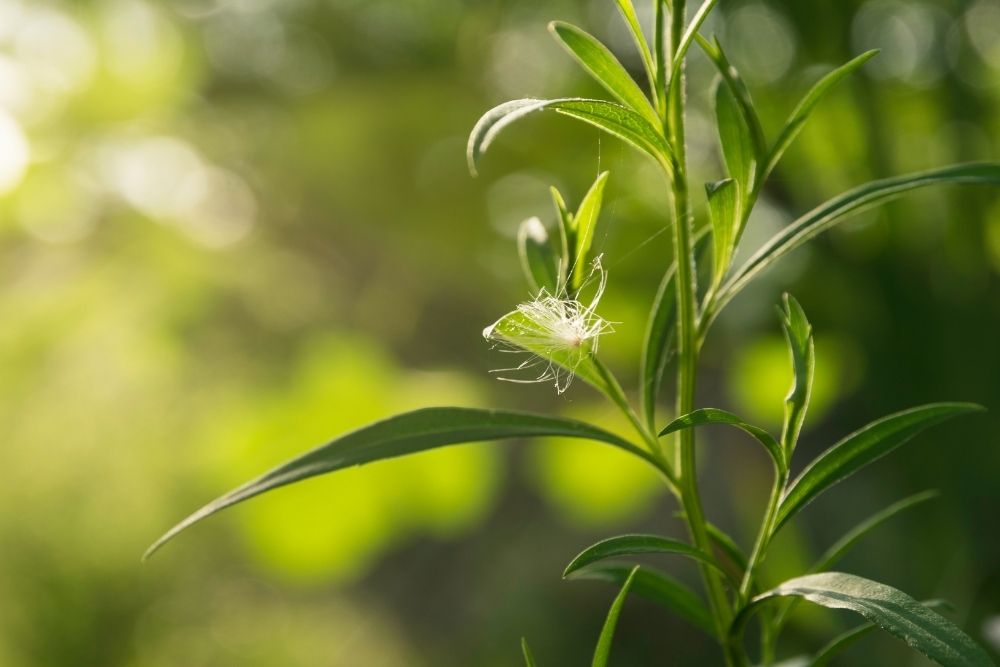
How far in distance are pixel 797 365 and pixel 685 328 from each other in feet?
0.07

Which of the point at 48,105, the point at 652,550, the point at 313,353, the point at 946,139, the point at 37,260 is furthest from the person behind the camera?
the point at 37,260

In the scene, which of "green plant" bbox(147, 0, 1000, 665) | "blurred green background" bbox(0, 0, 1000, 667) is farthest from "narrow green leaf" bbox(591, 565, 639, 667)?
"blurred green background" bbox(0, 0, 1000, 667)

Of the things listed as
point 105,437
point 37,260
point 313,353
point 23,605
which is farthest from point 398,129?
point 23,605

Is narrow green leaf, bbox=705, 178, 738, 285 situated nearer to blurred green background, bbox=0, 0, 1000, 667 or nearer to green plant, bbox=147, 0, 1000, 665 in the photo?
green plant, bbox=147, 0, 1000, 665

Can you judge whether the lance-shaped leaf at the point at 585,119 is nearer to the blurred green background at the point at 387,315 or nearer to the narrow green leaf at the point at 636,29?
the narrow green leaf at the point at 636,29

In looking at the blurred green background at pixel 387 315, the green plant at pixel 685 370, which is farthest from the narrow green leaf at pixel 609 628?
the blurred green background at pixel 387 315

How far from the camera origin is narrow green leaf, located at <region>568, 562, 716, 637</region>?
0.18 metres

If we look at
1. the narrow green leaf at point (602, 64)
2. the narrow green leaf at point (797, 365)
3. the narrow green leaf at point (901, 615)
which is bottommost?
the narrow green leaf at point (901, 615)

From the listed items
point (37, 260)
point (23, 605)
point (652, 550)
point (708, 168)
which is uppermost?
point (37, 260)

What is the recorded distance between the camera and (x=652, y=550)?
0.14 metres

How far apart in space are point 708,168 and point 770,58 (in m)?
0.13

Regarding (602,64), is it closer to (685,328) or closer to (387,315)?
(685,328)

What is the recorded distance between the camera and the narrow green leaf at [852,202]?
0.15 m

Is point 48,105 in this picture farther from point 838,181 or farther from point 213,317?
point 838,181
